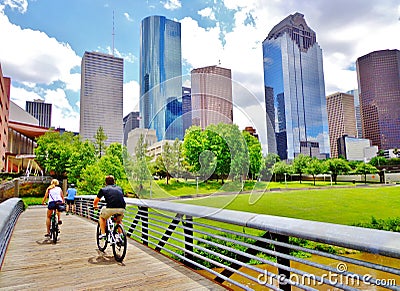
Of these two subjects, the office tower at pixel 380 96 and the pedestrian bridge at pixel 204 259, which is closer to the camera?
the pedestrian bridge at pixel 204 259

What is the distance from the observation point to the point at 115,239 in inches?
194

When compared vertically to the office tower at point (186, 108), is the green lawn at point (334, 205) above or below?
below

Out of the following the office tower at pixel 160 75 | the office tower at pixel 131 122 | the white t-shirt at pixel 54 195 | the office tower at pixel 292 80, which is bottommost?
the white t-shirt at pixel 54 195

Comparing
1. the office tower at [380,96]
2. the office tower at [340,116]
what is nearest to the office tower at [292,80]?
the office tower at [380,96]

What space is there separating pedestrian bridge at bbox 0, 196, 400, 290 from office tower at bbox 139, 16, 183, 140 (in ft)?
2.96

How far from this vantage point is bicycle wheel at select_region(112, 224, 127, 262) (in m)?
4.72

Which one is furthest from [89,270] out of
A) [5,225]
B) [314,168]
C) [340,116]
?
[340,116]

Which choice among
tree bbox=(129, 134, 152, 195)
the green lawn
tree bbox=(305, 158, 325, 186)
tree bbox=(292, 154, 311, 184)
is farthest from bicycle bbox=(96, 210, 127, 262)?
tree bbox=(305, 158, 325, 186)

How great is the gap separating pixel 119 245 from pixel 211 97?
10.4 ft

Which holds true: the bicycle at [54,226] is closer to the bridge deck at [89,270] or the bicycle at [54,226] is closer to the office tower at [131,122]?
the bridge deck at [89,270]

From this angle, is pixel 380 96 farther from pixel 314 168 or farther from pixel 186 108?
pixel 186 108

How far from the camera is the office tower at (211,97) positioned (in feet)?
9.62

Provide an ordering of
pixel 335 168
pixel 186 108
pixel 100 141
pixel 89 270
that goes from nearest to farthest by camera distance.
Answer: pixel 186 108
pixel 89 270
pixel 100 141
pixel 335 168

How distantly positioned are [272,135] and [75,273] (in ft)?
11.2
